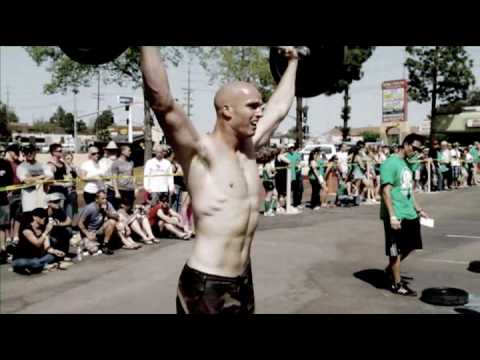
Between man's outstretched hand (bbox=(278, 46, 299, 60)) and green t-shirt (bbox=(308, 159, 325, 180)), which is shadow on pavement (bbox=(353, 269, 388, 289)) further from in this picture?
green t-shirt (bbox=(308, 159, 325, 180))

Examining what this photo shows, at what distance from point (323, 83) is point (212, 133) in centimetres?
65

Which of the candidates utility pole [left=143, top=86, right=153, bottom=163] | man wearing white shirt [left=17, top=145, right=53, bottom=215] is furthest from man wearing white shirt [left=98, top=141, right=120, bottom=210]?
utility pole [left=143, top=86, right=153, bottom=163]

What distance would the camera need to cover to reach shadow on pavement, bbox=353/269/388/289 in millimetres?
6520

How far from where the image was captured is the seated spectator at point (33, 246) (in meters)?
6.92

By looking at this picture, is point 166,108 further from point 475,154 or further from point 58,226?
point 475,154

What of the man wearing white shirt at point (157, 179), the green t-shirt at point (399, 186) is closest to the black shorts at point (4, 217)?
the man wearing white shirt at point (157, 179)

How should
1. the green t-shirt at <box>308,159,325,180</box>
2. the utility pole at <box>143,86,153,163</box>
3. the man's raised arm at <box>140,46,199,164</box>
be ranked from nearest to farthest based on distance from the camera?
the man's raised arm at <box>140,46,199,164</box>
the green t-shirt at <box>308,159,325,180</box>
the utility pole at <box>143,86,153,163</box>

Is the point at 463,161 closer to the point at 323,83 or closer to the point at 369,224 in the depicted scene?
the point at 369,224

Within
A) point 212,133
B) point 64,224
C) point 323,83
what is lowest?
point 64,224

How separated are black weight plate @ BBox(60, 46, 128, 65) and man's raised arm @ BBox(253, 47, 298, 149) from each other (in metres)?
0.97
